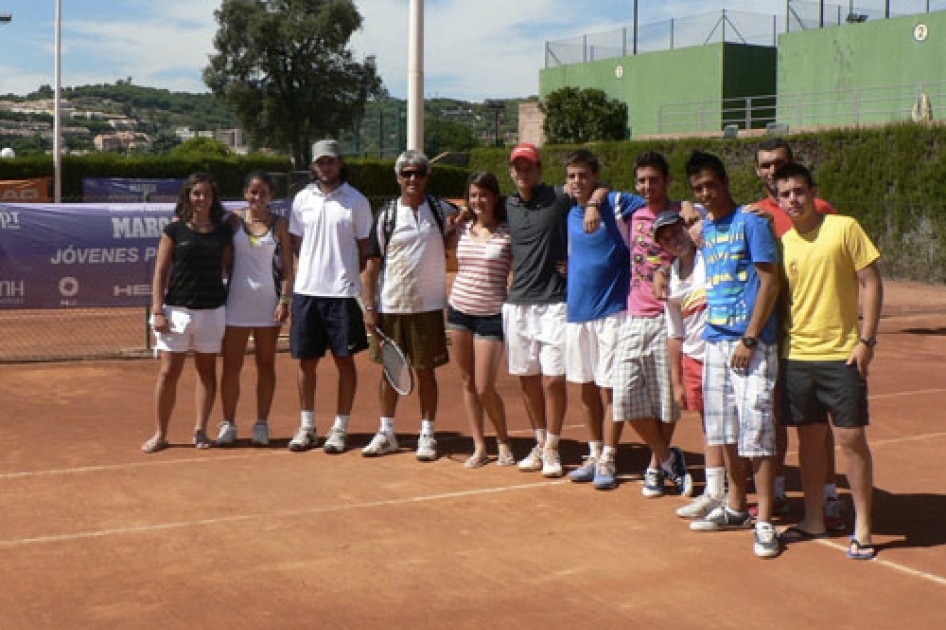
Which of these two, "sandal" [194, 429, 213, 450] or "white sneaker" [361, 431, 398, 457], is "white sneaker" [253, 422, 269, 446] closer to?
"sandal" [194, 429, 213, 450]

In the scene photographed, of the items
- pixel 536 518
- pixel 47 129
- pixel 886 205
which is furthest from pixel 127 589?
pixel 47 129

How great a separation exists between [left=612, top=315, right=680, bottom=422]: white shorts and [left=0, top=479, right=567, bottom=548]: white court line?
2.70 feet

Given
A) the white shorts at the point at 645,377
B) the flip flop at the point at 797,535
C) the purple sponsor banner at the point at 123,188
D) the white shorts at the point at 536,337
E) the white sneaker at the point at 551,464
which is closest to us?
the flip flop at the point at 797,535

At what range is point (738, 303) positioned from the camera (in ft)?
20.7

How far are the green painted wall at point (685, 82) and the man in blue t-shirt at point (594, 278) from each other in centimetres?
3709

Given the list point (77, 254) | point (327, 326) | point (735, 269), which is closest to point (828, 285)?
point (735, 269)

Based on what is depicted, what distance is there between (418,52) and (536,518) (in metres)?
7.29

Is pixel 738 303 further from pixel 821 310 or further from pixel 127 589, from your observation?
pixel 127 589

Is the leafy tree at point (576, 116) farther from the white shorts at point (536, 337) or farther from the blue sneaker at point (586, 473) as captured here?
the blue sneaker at point (586, 473)

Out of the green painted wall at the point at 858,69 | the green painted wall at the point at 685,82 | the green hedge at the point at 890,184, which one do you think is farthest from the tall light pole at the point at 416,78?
the green painted wall at the point at 685,82

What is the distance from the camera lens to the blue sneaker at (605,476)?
7520 mm

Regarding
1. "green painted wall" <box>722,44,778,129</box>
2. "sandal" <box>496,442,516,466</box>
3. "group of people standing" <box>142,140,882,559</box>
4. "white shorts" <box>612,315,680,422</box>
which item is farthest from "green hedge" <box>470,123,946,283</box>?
"white shorts" <box>612,315,680,422</box>

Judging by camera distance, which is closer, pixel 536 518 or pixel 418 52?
pixel 536 518

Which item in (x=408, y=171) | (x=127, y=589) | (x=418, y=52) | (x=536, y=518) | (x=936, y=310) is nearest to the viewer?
(x=127, y=589)
